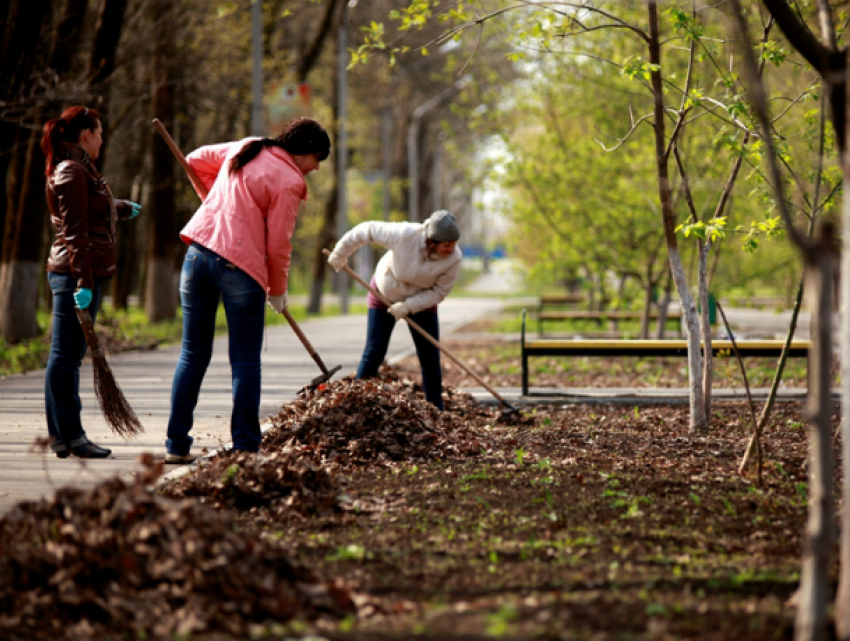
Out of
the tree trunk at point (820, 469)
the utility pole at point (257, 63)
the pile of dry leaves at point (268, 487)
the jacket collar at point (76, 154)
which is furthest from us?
the utility pole at point (257, 63)

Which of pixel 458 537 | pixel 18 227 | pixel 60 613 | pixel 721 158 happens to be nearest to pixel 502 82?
pixel 721 158

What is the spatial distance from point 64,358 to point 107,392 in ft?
Result: 1.09

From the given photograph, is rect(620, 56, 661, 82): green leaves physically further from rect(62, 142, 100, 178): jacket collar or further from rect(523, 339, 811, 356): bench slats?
rect(523, 339, 811, 356): bench slats

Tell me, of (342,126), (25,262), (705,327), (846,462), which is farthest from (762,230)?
(342,126)

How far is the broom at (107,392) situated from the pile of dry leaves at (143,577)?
2375 mm

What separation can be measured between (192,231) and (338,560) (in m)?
2.40

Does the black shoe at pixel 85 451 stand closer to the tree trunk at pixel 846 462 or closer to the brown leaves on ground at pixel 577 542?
the brown leaves on ground at pixel 577 542

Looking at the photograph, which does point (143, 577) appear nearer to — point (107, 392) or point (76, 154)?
point (107, 392)

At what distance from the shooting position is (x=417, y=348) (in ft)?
25.0

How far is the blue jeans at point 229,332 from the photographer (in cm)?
562

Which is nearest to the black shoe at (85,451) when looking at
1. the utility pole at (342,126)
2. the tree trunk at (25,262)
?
the tree trunk at (25,262)

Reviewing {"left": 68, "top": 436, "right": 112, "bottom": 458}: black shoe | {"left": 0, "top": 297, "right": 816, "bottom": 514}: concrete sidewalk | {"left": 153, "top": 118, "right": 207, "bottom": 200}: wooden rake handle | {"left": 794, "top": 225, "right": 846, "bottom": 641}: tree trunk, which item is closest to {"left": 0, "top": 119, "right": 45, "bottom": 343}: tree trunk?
{"left": 0, "top": 297, "right": 816, "bottom": 514}: concrete sidewalk

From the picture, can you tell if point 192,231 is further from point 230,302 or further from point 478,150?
point 478,150

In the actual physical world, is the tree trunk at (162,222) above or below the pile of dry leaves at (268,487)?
above
